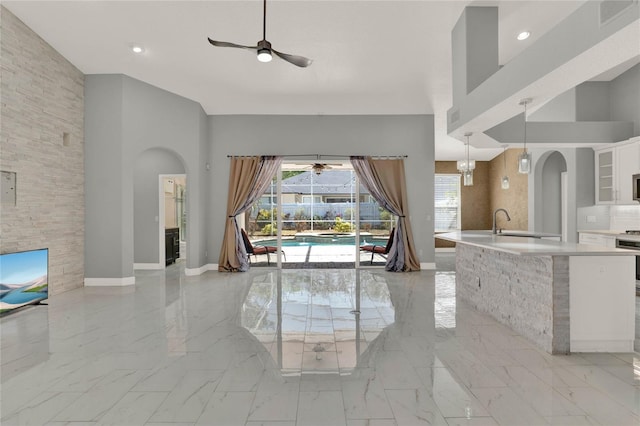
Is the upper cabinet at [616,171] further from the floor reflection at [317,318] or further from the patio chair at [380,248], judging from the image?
the floor reflection at [317,318]

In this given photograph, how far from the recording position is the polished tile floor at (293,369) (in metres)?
2.02

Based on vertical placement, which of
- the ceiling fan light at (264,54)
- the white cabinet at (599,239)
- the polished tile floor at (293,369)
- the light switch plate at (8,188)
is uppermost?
the ceiling fan light at (264,54)

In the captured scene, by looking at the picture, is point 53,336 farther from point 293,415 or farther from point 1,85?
point 1,85

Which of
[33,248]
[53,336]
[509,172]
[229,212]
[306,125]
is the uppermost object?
[306,125]

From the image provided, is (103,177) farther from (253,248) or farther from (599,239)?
(599,239)

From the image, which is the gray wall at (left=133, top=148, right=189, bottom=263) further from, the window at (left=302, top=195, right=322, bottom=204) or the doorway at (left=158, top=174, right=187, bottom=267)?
the window at (left=302, top=195, right=322, bottom=204)

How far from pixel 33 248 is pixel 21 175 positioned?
986mm

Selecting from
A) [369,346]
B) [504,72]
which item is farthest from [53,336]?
[504,72]

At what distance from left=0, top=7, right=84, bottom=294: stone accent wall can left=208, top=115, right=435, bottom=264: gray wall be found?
2.33 meters

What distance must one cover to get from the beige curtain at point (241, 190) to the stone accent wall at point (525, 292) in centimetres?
409

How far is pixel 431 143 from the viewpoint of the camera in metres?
6.93

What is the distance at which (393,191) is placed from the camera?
686cm

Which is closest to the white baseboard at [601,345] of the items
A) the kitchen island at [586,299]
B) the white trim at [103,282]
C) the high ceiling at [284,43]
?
the kitchen island at [586,299]

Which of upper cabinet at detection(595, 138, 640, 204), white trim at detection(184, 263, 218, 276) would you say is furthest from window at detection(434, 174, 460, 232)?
white trim at detection(184, 263, 218, 276)
